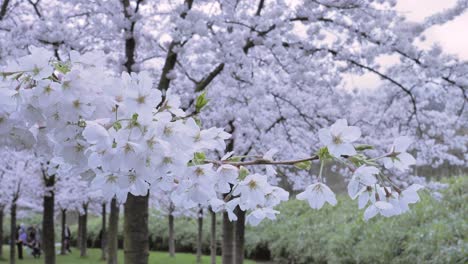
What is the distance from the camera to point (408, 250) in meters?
8.65

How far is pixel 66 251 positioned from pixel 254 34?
16076 millimetres

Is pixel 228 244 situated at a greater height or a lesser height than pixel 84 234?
greater

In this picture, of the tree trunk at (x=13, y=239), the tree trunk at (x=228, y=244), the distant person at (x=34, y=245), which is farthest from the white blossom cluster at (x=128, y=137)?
the distant person at (x=34, y=245)

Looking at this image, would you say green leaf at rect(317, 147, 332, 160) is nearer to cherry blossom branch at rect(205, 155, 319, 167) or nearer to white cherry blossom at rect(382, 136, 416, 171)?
cherry blossom branch at rect(205, 155, 319, 167)

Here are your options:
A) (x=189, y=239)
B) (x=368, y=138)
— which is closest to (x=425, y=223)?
(x=368, y=138)

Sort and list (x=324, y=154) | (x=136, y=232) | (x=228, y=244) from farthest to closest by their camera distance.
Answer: (x=228, y=244) < (x=136, y=232) < (x=324, y=154)

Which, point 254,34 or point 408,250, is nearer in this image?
point 254,34

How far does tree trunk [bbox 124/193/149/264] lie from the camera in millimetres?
5043

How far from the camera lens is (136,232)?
17.0 feet

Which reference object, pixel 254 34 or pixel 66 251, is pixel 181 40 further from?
pixel 66 251

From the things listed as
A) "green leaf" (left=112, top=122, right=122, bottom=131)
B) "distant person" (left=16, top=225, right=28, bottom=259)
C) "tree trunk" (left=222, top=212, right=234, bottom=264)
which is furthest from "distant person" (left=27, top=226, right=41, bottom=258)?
"green leaf" (left=112, top=122, right=122, bottom=131)

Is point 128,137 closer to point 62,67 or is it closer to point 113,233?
point 62,67

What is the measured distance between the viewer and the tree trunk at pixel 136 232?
199 inches

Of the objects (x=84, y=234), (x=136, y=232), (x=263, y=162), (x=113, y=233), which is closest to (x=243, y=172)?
(x=263, y=162)
